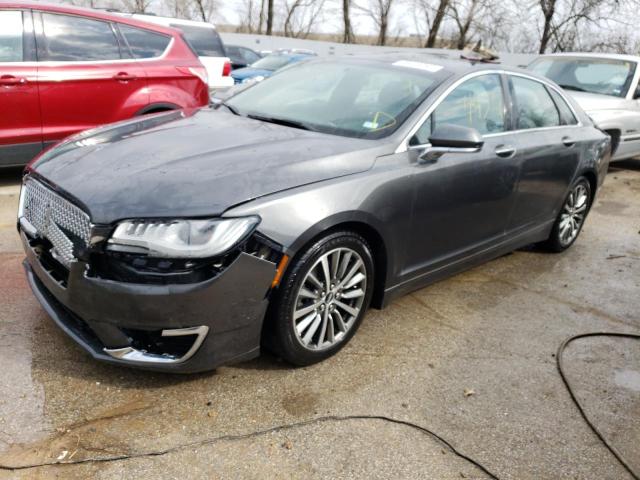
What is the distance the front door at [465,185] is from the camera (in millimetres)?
3314

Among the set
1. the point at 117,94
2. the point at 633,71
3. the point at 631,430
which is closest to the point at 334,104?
the point at 631,430

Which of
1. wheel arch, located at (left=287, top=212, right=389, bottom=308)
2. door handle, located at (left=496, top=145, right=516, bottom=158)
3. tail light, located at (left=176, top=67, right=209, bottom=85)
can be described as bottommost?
wheel arch, located at (left=287, top=212, right=389, bottom=308)

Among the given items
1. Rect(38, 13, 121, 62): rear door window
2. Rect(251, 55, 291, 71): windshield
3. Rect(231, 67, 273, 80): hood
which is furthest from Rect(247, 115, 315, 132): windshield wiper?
Rect(251, 55, 291, 71): windshield

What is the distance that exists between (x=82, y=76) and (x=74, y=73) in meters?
0.07

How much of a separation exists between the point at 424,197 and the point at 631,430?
1.52 meters

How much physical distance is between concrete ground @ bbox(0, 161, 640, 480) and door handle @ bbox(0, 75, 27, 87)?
228 cm

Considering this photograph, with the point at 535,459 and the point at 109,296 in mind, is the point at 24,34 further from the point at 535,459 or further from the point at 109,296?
the point at 535,459

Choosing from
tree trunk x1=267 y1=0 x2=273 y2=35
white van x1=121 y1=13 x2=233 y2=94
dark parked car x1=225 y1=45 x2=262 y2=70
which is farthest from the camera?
tree trunk x1=267 y1=0 x2=273 y2=35

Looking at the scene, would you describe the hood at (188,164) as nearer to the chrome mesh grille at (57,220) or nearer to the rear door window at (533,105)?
the chrome mesh grille at (57,220)

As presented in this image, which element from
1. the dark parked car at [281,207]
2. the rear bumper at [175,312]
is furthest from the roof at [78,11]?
the rear bumper at [175,312]

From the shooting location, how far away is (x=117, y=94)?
5.84 m

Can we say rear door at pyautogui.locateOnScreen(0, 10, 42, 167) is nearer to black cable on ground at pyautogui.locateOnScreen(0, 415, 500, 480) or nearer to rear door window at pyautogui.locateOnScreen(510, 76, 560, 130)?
black cable on ground at pyautogui.locateOnScreen(0, 415, 500, 480)

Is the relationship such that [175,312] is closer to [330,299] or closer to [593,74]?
[330,299]

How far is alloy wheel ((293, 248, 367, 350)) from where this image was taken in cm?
280
